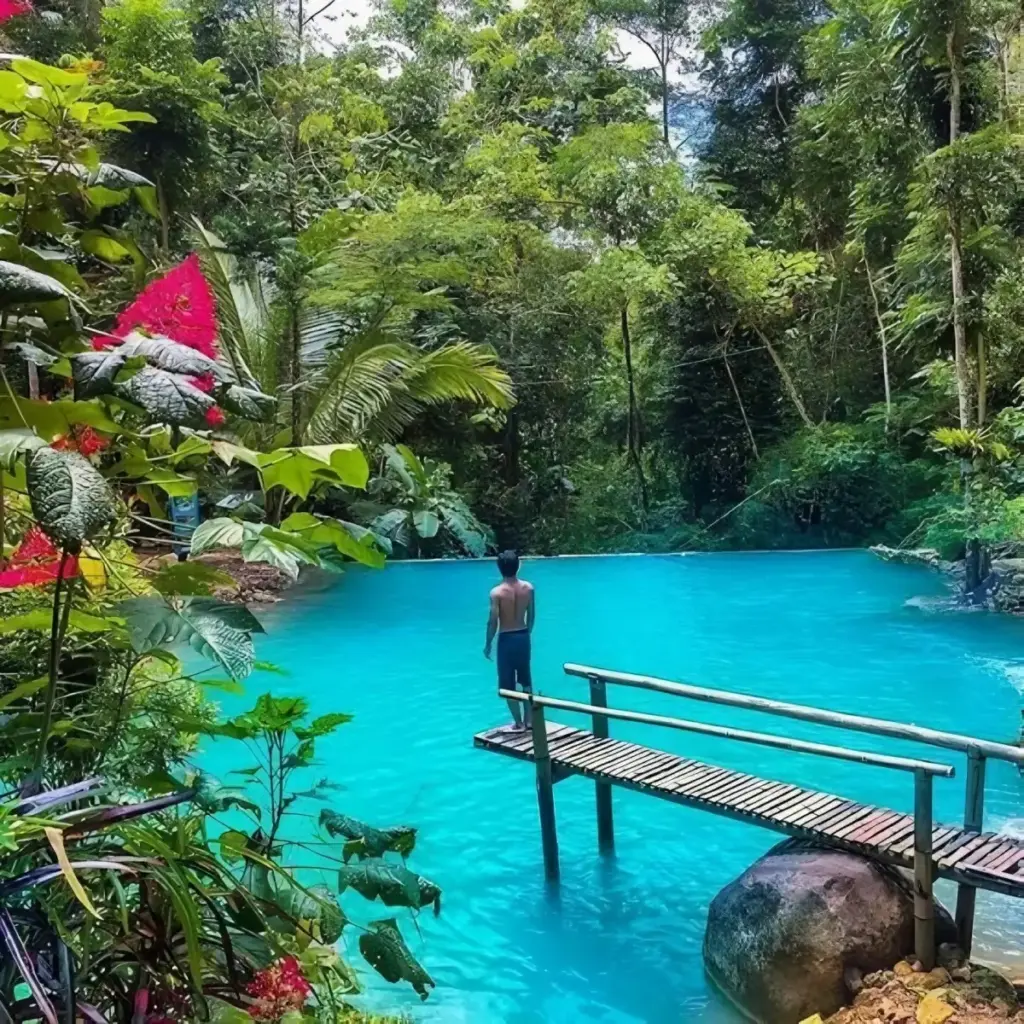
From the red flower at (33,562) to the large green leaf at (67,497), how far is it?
2.72 feet

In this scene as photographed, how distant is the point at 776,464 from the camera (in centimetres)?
1518

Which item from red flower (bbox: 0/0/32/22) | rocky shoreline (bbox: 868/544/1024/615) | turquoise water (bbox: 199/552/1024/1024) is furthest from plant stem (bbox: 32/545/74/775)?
rocky shoreline (bbox: 868/544/1024/615)

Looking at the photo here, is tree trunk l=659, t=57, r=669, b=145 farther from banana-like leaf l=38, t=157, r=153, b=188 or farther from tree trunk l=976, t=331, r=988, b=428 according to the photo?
banana-like leaf l=38, t=157, r=153, b=188

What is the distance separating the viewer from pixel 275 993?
1653mm

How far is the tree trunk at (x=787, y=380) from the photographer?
15367mm

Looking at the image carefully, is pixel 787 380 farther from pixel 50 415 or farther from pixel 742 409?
pixel 50 415

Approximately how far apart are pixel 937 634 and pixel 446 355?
5.80 meters

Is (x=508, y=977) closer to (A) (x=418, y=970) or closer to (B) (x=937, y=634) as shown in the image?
(A) (x=418, y=970)

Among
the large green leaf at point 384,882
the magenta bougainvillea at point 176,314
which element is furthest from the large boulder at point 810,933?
the magenta bougainvillea at point 176,314

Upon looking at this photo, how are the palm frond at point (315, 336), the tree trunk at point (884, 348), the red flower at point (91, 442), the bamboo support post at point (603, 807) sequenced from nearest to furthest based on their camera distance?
1. the red flower at point (91, 442)
2. the bamboo support post at point (603, 807)
3. the palm frond at point (315, 336)
4. the tree trunk at point (884, 348)

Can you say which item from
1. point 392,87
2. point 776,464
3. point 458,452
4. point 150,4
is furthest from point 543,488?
point 150,4

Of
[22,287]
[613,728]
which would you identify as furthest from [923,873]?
[613,728]

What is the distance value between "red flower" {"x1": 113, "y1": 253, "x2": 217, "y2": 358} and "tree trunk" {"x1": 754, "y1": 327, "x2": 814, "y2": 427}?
14.4 meters

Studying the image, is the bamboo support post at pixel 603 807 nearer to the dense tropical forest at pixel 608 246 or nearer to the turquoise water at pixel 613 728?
the turquoise water at pixel 613 728
